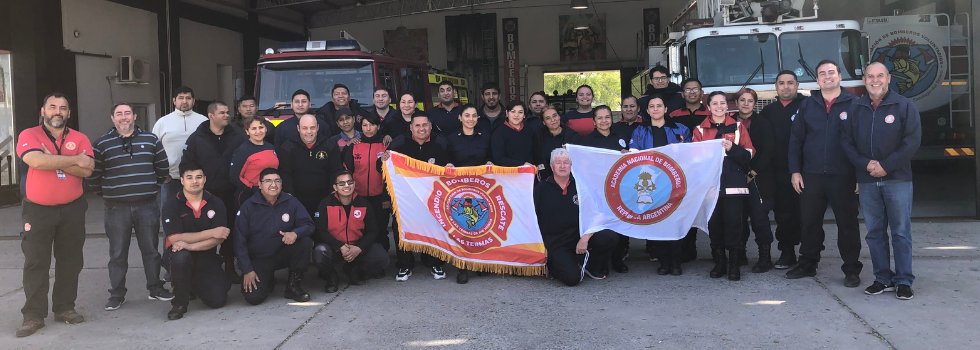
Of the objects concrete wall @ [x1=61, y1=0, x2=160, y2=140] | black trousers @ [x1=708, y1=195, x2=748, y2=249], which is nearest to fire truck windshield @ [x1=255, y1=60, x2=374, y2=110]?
black trousers @ [x1=708, y1=195, x2=748, y2=249]

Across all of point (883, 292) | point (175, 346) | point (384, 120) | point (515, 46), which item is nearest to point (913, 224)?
point (883, 292)

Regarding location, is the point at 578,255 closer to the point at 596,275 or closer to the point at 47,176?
the point at 596,275

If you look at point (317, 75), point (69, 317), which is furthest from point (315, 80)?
point (69, 317)

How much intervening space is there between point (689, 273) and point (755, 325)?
174 cm

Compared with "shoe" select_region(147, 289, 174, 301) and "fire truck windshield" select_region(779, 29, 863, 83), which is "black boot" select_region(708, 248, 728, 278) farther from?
"shoe" select_region(147, 289, 174, 301)

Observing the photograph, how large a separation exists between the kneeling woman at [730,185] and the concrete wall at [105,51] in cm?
1463

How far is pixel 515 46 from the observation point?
28.3 meters

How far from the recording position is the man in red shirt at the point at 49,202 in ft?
17.0

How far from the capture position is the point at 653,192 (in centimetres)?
654

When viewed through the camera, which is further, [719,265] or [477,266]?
[477,266]

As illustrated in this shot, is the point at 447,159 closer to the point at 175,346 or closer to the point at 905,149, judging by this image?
the point at 175,346

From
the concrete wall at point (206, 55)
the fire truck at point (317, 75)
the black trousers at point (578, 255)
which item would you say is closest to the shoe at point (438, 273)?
the black trousers at point (578, 255)

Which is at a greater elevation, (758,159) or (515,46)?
(515,46)

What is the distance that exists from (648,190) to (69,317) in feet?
16.2
